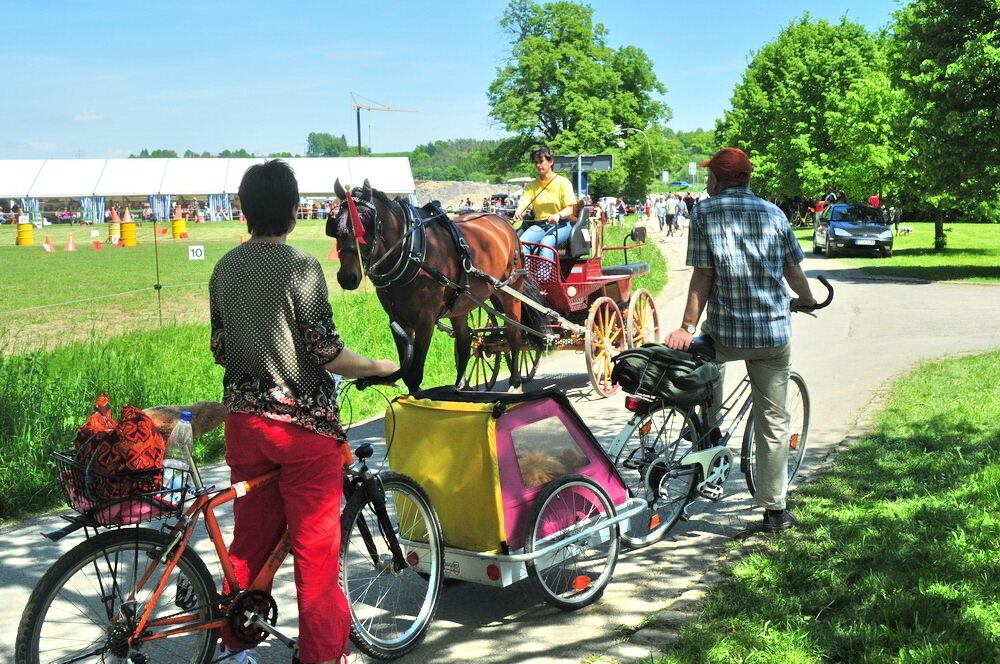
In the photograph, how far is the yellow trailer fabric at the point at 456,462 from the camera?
4.80 meters

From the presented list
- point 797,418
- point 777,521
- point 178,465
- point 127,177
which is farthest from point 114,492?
point 127,177

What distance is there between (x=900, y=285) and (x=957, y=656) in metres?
20.8

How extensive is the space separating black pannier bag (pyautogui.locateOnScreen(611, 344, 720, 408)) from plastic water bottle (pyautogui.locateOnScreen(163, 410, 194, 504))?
2.63 metres

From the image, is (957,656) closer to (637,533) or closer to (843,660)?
(843,660)

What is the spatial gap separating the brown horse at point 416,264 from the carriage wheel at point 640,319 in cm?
192

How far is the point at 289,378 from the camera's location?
3.76 meters

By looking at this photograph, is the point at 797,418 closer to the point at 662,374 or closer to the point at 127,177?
the point at 662,374

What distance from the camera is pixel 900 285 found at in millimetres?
23500

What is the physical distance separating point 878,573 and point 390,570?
2493mm

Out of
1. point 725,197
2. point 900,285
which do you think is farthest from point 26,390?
point 900,285

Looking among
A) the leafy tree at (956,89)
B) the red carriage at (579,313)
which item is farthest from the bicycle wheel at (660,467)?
the leafy tree at (956,89)

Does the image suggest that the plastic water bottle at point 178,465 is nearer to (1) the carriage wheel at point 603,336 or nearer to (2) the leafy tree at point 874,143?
(1) the carriage wheel at point 603,336

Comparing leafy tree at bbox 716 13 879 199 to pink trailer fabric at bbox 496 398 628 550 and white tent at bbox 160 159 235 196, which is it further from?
pink trailer fabric at bbox 496 398 628 550

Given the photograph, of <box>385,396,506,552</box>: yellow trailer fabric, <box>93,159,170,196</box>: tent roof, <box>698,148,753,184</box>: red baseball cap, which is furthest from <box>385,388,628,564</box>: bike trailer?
<box>93,159,170,196</box>: tent roof
